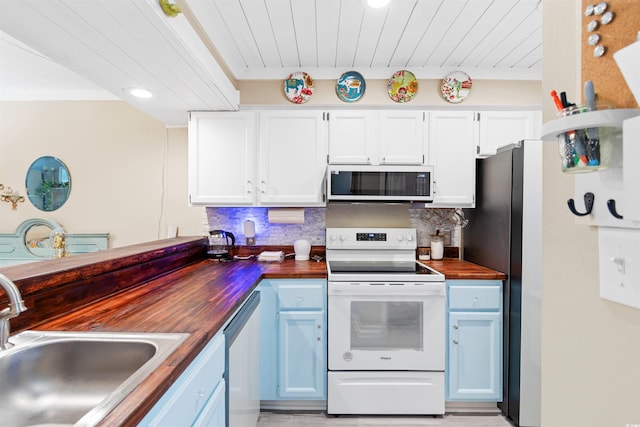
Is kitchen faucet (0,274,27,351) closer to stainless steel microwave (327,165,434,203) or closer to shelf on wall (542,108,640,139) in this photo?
shelf on wall (542,108,640,139)

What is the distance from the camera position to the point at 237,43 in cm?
218

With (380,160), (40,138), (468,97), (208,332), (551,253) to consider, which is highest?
(468,97)

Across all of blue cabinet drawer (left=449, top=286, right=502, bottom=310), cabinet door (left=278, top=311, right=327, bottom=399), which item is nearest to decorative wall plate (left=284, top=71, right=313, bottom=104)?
cabinet door (left=278, top=311, right=327, bottom=399)

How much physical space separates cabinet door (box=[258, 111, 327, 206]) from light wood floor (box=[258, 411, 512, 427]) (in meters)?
1.52

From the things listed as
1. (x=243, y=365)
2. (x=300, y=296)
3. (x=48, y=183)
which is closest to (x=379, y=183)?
(x=300, y=296)

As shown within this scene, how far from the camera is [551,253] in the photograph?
0.80 m

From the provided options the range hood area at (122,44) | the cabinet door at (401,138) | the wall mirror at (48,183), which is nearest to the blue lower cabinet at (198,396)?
the range hood area at (122,44)

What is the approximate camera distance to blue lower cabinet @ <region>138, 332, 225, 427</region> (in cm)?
79

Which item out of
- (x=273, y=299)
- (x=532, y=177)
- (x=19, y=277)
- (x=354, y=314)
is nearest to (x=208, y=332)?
(x=19, y=277)

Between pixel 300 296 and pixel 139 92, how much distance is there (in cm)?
175

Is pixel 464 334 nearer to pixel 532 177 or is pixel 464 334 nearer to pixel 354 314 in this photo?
pixel 354 314

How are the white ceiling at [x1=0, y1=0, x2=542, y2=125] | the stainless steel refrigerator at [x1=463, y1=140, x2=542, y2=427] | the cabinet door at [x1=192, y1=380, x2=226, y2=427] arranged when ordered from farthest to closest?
1. the stainless steel refrigerator at [x1=463, y1=140, x2=542, y2=427]
2. the white ceiling at [x1=0, y1=0, x2=542, y2=125]
3. the cabinet door at [x1=192, y1=380, x2=226, y2=427]

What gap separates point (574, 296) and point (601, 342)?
107 millimetres

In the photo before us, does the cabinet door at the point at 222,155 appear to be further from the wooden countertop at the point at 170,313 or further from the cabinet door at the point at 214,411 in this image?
the cabinet door at the point at 214,411
